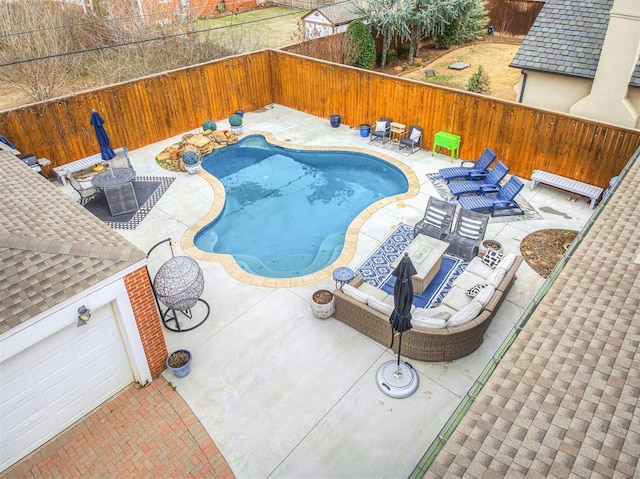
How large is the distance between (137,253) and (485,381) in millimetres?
5070

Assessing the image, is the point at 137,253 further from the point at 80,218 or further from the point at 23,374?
the point at 23,374

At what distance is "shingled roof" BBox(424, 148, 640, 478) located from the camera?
3.98 meters

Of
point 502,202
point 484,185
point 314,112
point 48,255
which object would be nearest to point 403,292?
point 48,255

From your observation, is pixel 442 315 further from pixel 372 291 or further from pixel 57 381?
pixel 57 381

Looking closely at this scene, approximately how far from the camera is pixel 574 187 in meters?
12.7

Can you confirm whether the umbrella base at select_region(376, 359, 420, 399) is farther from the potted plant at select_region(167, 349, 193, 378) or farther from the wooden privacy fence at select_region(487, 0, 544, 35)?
the wooden privacy fence at select_region(487, 0, 544, 35)

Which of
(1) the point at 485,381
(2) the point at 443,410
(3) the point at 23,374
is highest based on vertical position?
(1) the point at 485,381

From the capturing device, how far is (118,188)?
12422mm

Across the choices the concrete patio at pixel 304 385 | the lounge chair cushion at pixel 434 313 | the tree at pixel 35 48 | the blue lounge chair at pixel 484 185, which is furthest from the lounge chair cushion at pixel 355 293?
the tree at pixel 35 48

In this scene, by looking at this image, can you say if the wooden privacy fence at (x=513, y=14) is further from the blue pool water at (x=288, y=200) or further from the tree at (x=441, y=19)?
the blue pool water at (x=288, y=200)

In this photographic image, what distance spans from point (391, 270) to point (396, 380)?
3.10 metres

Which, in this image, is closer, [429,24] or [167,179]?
[167,179]

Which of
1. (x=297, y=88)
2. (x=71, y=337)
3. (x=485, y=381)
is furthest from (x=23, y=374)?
(x=297, y=88)

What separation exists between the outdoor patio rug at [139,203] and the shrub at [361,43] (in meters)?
13.3
